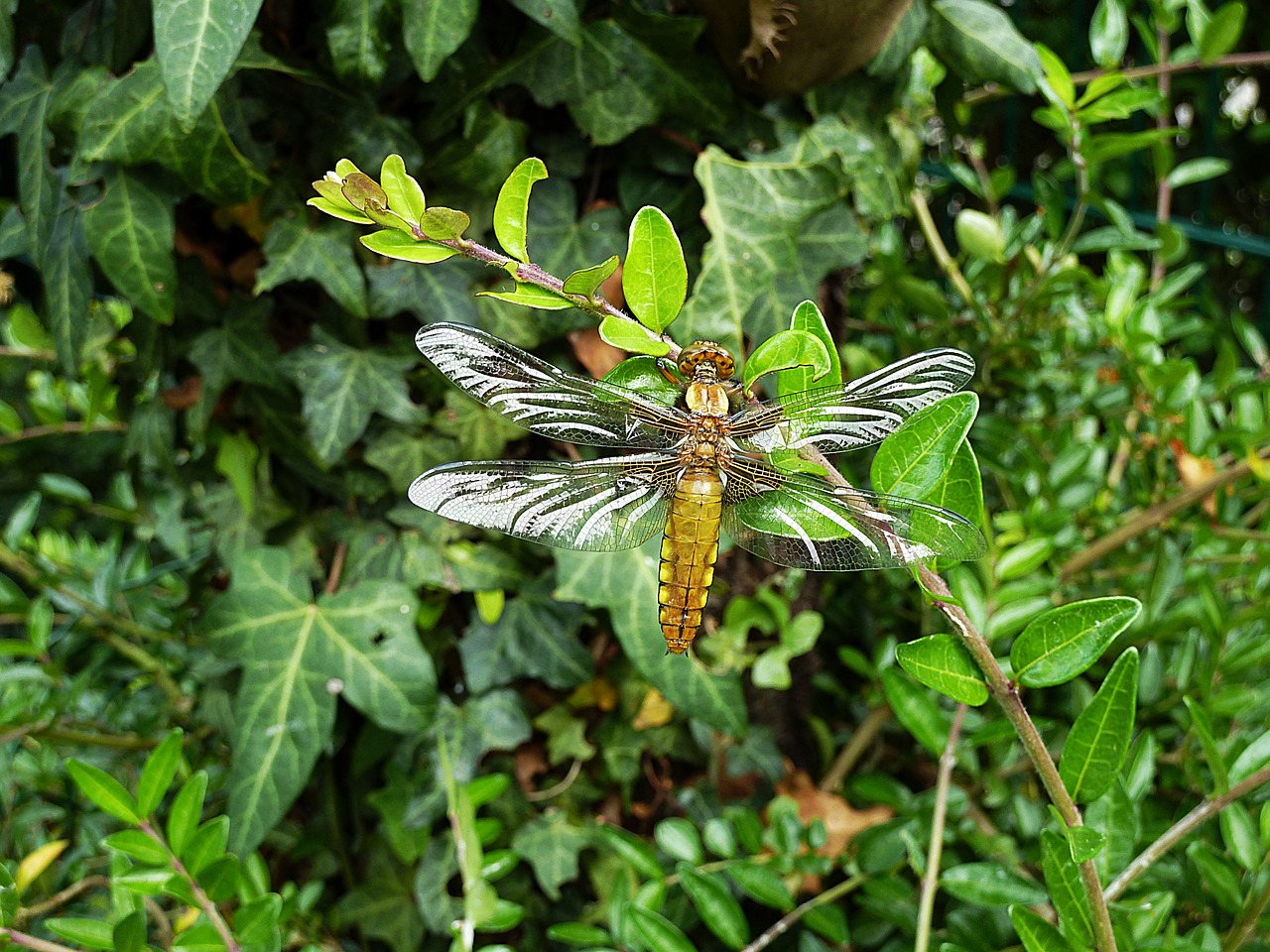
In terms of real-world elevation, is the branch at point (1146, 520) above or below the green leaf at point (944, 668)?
below

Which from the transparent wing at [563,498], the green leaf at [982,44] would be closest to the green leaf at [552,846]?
the transparent wing at [563,498]

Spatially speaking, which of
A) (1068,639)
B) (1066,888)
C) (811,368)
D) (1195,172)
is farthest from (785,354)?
(1195,172)

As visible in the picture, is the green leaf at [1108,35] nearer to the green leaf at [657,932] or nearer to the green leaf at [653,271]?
the green leaf at [653,271]

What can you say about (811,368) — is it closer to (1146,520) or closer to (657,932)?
(657,932)

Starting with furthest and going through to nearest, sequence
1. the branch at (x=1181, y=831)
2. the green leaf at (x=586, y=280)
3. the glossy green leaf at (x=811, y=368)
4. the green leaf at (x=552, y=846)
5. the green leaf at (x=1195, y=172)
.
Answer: the green leaf at (x=1195, y=172)
the green leaf at (x=552, y=846)
the branch at (x=1181, y=831)
the glossy green leaf at (x=811, y=368)
the green leaf at (x=586, y=280)

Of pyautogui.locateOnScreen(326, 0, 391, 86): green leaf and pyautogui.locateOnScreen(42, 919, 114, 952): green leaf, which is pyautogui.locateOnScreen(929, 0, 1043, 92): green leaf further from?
pyautogui.locateOnScreen(42, 919, 114, 952): green leaf

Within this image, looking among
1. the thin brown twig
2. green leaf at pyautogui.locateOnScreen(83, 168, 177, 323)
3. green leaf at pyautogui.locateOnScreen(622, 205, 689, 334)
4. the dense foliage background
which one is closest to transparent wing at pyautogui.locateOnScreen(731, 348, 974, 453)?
green leaf at pyautogui.locateOnScreen(622, 205, 689, 334)

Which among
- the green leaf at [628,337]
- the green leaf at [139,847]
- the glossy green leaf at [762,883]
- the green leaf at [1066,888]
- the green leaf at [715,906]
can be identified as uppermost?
the green leaf at [628,337]

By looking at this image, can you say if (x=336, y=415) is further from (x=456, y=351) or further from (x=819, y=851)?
(x=819, y=851)

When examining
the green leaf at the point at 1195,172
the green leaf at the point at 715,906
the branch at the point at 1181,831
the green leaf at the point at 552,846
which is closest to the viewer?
the branch at the point at 1181,831
